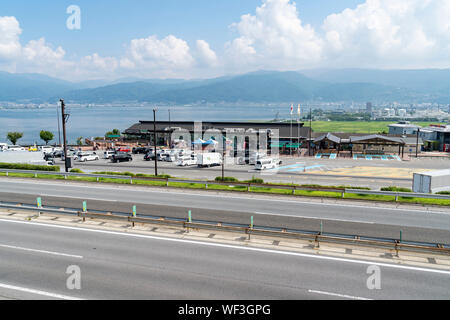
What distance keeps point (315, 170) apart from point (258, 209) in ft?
80.3

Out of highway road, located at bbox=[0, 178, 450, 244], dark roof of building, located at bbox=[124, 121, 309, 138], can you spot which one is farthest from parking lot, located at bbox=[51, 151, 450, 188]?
dark roof of building, located at bbox=[124, 121, 309, 138]

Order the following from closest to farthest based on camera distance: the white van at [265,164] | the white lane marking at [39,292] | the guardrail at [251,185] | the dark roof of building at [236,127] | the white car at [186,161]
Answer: the white lane marking at [39,292], the guardrail at [251,185], the white van at [265,164], the white car at [186,161], the dark roof of building at [236,127]

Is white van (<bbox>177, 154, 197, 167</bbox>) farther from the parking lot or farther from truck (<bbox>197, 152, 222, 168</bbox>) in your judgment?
truck (<bbox>197, 152, 222, 168</bbox>)

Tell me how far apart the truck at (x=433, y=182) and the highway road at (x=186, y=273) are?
1842cm

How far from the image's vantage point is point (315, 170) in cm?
4525

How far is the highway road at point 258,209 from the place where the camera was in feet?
60.3

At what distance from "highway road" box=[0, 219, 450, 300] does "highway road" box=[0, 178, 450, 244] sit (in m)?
4.06

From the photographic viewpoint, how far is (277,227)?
17.5 m

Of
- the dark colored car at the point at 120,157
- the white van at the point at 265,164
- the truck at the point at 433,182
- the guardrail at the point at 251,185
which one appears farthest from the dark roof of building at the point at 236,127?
the guardrail at the point at 251,185

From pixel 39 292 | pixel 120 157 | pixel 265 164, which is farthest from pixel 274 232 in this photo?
pixel 120 157

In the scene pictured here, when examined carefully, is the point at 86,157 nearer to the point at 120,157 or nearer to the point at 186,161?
the point at 120,157

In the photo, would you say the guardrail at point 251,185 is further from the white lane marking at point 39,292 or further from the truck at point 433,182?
the white lane marking at point 39,292

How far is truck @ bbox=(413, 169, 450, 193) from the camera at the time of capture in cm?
2897
